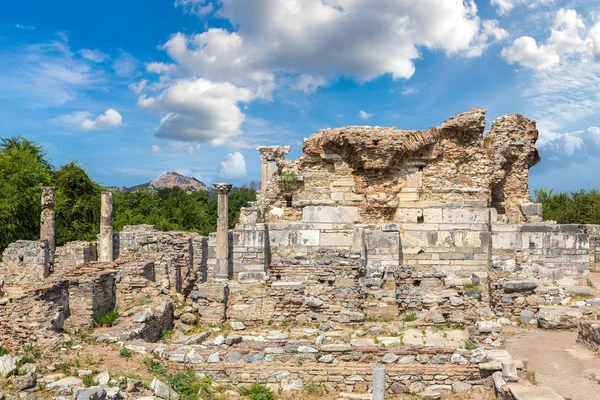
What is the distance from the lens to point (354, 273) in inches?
448

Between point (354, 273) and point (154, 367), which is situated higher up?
point (354, 273)

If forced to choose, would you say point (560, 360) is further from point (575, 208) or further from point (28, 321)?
point (575, 208)

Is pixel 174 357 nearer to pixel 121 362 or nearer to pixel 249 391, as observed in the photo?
pixel 121 362

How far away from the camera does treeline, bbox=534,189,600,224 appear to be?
95.3 ft

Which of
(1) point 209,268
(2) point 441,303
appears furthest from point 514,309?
(1) point 209,268

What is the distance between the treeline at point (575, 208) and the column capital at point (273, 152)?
19865 mm

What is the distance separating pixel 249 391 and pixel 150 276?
21.8ft

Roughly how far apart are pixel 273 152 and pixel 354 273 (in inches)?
389

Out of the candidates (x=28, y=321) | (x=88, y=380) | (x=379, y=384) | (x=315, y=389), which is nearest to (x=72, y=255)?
(x=28, y=321)

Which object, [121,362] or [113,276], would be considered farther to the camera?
[113,276]

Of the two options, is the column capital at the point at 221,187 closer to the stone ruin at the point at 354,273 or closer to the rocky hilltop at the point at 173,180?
the stone ruin at the point at 354,273

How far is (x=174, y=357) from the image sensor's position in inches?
288

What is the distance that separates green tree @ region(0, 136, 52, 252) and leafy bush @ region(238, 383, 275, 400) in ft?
56.7

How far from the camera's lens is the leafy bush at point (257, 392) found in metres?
6.62
